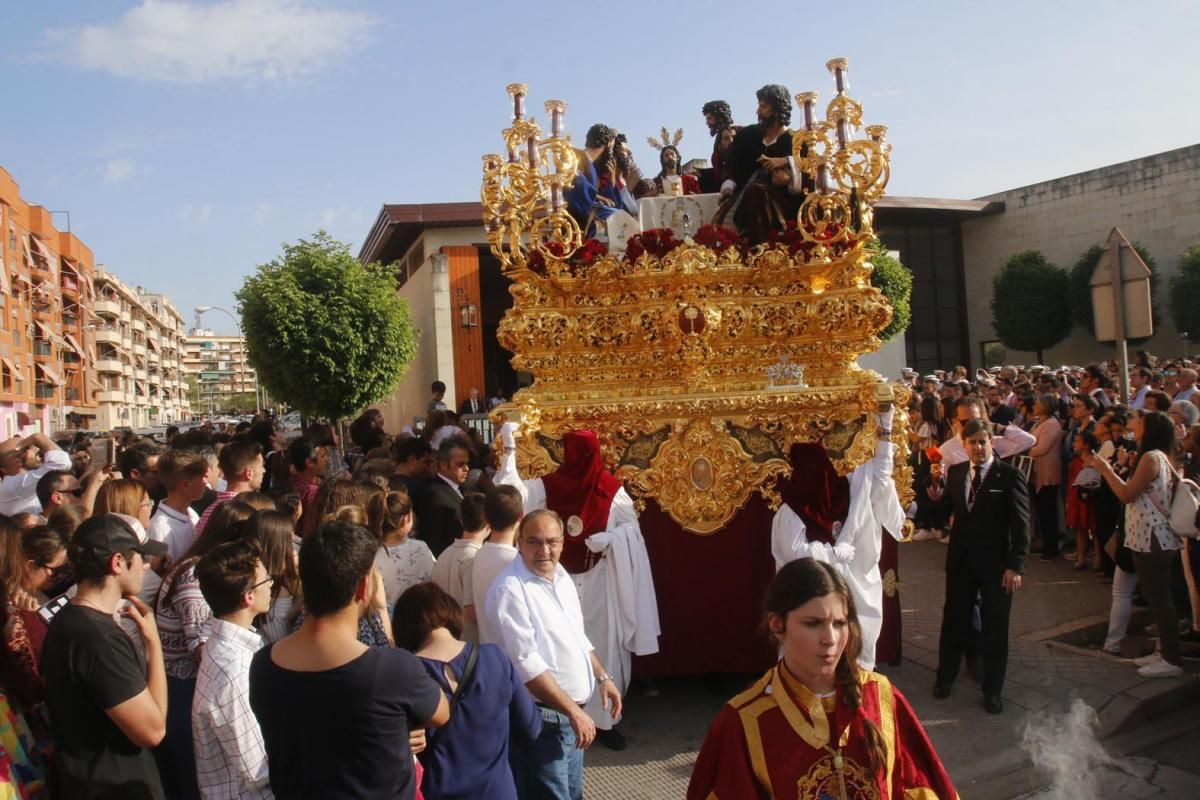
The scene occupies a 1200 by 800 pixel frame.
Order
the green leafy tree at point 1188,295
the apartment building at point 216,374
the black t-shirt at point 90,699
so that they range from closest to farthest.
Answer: the black t-shirt at point 90,699 < the green leafy tree at point 1188,295 < the apartment building at point 216,374

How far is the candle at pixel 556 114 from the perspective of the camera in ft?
19.5

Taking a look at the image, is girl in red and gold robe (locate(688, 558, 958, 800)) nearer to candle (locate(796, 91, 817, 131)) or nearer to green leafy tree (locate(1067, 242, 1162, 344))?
candle (locate(796, 91, 817, 131))

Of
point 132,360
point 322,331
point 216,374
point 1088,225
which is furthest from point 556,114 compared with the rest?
point 216,374

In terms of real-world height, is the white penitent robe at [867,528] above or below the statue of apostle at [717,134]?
below

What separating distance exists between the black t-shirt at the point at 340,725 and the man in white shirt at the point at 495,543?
1.56 metres

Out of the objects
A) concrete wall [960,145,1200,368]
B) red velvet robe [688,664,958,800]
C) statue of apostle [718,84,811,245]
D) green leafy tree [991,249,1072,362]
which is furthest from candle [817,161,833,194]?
concrete wall [960,145,1200,368]

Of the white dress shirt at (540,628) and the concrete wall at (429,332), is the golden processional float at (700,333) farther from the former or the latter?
the concrete wall at (429,332)

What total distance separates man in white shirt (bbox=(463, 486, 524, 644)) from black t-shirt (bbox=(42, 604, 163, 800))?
59.2 inches

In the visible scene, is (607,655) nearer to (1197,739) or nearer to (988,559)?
(988,559)

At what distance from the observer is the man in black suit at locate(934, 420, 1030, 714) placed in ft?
17.8

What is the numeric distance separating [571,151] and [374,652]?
14.1ft

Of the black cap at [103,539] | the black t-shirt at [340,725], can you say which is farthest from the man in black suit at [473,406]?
the black t-shirt at [340,725]

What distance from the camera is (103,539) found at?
3021mm

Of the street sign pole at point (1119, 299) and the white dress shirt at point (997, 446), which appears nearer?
the white dress shirt at point (997, 446)
